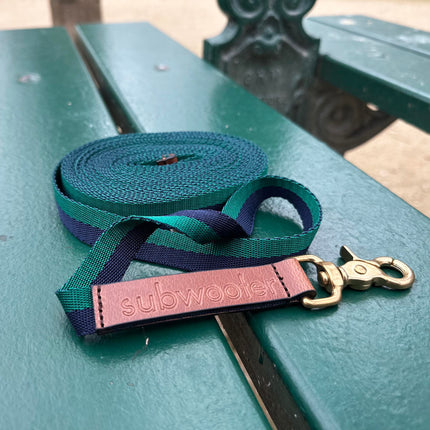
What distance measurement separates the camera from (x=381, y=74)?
1759mm

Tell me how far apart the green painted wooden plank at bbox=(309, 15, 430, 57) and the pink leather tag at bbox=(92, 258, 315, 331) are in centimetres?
181

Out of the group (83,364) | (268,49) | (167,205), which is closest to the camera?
(83,364)

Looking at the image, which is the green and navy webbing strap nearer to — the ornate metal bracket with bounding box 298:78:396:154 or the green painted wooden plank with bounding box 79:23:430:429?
the green painted wooden plank with bounding box 79:23:430:429

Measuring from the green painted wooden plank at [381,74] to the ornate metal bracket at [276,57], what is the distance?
0.14 metres

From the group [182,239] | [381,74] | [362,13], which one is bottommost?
[362,13]

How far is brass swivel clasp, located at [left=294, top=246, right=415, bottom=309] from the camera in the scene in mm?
630

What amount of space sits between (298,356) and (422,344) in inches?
6.5

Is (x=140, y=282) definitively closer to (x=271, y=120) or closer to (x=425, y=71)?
(x=271, y=120)

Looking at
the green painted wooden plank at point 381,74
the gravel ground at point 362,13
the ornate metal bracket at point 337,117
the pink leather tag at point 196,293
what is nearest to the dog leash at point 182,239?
the pink leather tag at point 196,293

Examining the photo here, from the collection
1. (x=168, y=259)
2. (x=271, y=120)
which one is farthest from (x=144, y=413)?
(x=271, y=120)

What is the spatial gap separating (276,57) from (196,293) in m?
1.57

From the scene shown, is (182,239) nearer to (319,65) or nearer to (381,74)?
(381,74)

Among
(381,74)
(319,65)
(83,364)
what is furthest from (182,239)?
(319,65)

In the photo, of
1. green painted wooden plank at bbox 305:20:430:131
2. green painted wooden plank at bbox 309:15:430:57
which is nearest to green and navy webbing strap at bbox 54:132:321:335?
green painted wooden plank at bbox 305:20:430:131
